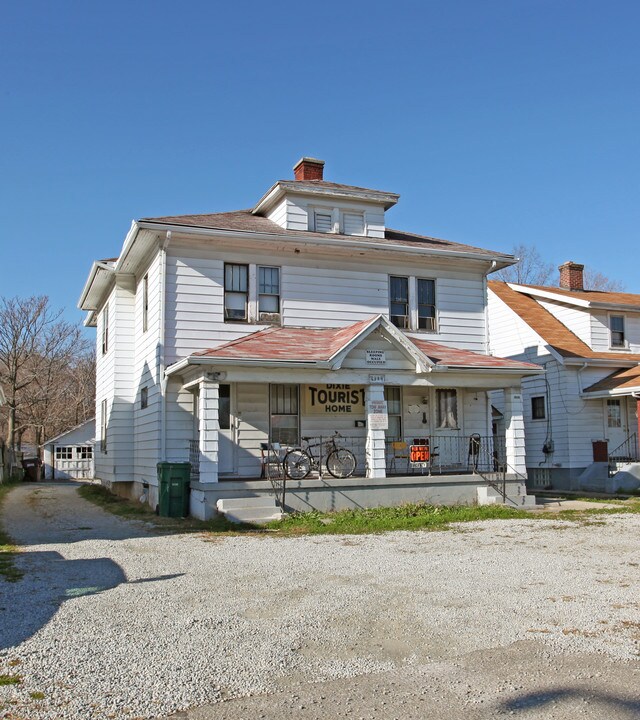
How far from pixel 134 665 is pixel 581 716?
3159mm

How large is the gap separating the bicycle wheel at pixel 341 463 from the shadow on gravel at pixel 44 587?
278 inches

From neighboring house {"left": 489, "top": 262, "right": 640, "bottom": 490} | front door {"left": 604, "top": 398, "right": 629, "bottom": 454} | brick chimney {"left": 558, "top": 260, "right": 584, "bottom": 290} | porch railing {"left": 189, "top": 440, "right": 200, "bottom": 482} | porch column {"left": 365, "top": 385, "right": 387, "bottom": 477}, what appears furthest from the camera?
brick chimney {"left": 558, "top": 260, "right": 584, "bottom": 290}

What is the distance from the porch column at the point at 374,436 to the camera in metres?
16.4

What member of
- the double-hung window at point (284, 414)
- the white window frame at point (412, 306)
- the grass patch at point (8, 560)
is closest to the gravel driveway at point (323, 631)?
the grass patch at point (8, 560)

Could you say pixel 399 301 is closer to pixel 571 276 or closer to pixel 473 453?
pixel 473 453

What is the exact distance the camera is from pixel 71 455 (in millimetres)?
40531

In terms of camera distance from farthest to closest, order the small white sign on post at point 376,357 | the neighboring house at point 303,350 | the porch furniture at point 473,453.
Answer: the porch furniture at point 473,453 → the small white sign on post at point 376,357 → the neighboring house at point 303,350

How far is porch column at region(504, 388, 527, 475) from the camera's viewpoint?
17719 mm

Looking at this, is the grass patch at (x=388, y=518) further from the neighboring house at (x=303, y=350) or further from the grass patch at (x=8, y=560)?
the grass patch at (x=8, y=560)

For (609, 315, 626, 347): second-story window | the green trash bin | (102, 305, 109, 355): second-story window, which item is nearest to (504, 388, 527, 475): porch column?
the green trash bin

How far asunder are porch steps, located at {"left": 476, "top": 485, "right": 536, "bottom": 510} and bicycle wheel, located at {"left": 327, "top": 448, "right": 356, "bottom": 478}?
9.64 ft

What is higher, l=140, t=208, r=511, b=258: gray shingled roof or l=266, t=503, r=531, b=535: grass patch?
l=140, t=208, r=511, b=258: gray shingled roof

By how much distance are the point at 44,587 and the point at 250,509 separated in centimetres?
641

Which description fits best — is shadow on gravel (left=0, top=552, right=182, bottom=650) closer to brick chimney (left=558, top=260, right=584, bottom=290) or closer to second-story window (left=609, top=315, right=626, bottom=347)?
second-story window (left=609, top=315, right=626, bottom=347)
